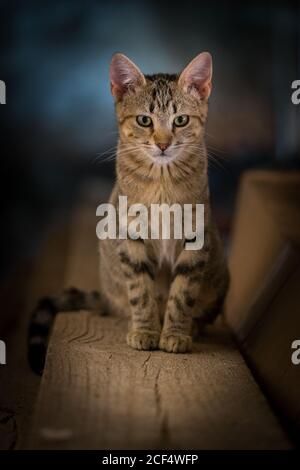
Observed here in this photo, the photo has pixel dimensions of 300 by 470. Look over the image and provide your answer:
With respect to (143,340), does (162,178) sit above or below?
above

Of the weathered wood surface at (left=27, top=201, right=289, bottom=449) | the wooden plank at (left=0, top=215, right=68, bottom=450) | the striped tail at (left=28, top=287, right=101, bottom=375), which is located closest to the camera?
the weathered wood surface at (left=27, top=201, right=289, bottom=449)

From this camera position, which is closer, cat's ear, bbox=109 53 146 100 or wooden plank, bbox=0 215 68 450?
wooden plank, bbox=0 215 68 450

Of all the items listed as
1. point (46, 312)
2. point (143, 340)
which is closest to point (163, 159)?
point (143, 340)

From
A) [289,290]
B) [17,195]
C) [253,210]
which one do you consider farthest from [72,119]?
[289,290]

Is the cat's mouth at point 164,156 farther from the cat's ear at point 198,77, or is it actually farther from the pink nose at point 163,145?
the cat's ear at point 198,77

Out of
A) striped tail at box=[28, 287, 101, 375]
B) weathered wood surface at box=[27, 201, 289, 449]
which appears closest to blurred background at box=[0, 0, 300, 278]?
striped tail at box=[28, 287, 101, 375]

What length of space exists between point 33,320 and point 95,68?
1271 mm

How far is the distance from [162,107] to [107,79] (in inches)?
48.4

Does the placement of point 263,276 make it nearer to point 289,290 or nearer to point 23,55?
point 289,290

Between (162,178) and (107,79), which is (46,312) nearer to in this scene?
(162,178)

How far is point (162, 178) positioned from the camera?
2.43m

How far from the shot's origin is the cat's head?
2.30m

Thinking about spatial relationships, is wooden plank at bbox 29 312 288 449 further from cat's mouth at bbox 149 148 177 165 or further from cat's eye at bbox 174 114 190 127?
cat's eye at bbox 174 114 190 127

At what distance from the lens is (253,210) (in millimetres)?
3355
